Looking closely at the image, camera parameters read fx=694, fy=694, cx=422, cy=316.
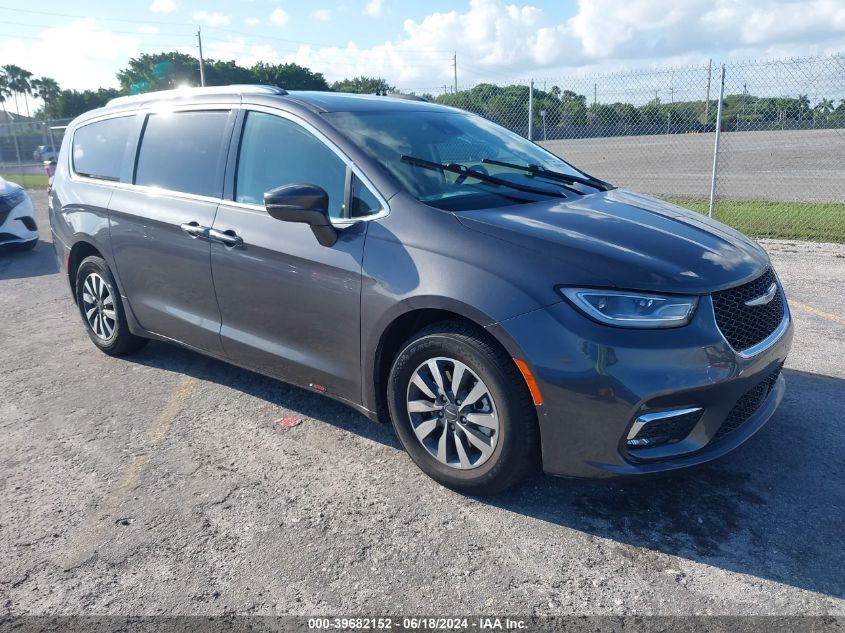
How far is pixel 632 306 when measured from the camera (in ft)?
8.97

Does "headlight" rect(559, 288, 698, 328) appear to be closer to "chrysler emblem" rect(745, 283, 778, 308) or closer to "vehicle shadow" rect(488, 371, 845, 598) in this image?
"chrysler emblem" rect(745, 283, 778, 308)

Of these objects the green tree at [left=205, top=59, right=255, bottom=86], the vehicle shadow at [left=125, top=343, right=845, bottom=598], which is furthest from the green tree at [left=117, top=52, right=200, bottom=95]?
the vehicle shadow at [left=125, top=343, right=845, bottom=598]

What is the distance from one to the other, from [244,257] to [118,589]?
175 centimetres

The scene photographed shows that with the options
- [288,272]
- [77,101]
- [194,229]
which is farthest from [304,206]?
[77,101]

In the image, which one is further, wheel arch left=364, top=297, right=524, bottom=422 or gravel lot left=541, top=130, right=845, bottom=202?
gravel lot left=541, top=130, right=845, bottom=202

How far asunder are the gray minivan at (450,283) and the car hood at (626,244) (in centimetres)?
1

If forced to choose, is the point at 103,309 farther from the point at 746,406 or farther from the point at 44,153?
the point at 44,153

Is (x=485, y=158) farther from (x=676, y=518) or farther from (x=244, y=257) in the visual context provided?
(x=676, y=518)

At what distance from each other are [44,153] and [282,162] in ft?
92.5

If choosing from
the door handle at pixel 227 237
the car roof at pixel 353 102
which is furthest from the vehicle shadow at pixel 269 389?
the car roof at pixel 353 102

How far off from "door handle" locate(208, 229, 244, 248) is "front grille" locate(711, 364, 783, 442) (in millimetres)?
2530

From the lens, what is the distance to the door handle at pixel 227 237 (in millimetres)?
3736

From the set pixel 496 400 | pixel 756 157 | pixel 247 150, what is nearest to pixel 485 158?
pixel 247 150

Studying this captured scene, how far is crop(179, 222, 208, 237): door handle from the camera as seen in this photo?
392 cm
